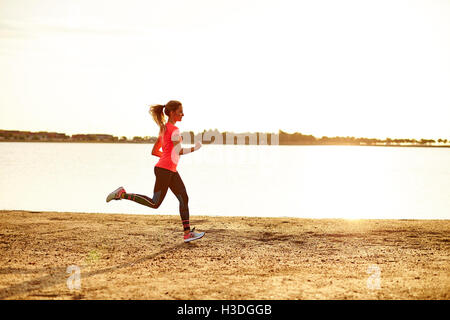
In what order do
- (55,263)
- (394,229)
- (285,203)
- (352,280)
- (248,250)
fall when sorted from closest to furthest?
(352,280) → (55,263) → (248,250) → (394,229) → (285,203)

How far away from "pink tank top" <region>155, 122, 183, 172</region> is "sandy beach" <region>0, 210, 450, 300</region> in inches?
58.4

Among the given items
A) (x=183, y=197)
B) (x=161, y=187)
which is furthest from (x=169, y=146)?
(x=183, y=197)

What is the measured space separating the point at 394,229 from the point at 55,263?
7154mm

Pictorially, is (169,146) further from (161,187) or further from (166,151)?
(161,187)

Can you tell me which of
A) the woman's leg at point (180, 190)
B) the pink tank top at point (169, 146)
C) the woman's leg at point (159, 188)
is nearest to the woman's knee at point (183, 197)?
the woman's leg at point (180, 190)

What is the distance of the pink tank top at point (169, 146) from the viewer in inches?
288

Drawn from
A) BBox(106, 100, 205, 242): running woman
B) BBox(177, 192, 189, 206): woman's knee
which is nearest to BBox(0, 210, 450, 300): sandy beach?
BBox(177, 192, 189, 206): woman's knee

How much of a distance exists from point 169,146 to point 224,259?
2.04 meters

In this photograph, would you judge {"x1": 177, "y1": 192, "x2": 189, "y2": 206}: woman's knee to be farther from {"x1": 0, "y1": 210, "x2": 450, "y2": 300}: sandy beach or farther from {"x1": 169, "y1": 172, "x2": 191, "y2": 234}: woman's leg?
{"x1": 0, "y1": 210, "x2": 450, "y2": 300}: sandy beach

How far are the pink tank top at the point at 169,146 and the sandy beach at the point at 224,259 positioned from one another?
1482 millimetres

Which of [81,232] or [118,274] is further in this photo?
[81,232]

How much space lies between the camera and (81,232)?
907 cm
